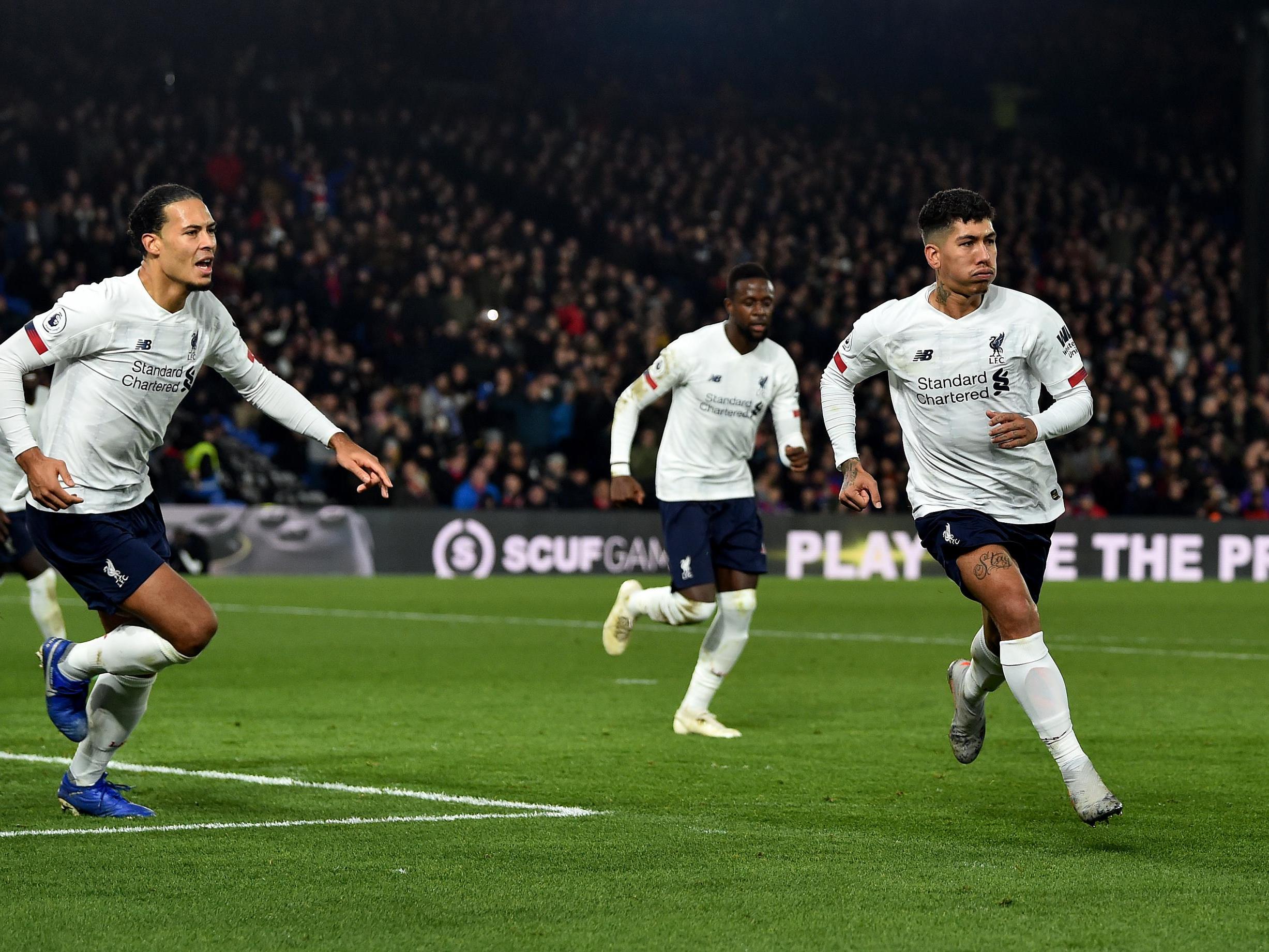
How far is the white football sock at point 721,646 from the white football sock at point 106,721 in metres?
3.43

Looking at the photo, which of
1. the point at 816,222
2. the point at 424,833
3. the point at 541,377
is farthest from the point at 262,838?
the point at 816,222

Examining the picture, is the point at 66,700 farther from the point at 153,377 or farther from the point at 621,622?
the point at 621,622

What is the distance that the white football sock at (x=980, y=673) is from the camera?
7285 mm

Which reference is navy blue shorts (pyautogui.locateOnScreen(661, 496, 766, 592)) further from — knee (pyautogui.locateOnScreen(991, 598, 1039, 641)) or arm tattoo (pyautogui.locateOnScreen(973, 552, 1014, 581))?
knee (pyautogui.locateOnScreen(991, 598, 1039, 641))

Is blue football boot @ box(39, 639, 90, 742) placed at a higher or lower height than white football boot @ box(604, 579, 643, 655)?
higher

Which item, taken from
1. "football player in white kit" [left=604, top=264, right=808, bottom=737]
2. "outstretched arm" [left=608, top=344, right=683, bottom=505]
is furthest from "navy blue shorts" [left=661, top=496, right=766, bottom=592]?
"outstretched arm" [left=608, top=344, right=683, bottom=505]

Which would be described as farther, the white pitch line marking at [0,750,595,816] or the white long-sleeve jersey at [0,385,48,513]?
the white long-sleeve jersey at [0,385,48,513]

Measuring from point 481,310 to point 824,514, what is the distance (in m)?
5.50

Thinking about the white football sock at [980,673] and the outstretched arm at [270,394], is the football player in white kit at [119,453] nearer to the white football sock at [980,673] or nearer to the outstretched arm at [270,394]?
the outstretched arm at [270,394]

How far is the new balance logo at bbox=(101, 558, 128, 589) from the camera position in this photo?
6566 mm

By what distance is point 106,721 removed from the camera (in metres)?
6.80

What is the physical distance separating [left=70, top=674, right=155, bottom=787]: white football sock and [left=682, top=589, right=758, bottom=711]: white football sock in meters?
3.43

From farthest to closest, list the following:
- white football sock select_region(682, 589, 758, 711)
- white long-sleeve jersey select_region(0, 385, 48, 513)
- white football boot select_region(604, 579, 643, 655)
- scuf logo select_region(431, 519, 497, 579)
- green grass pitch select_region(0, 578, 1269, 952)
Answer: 1. scuf logo select_region(431, 519, 497, 579)
2. white long-sleeve jersey select_region(0, 385, 48, 513)
3. white football boot select_region(604, 579, 643, 655)
4. white football sock select_region(682, 589, 758, 711)
5. green grass pitch select_region(0, 578, 1269, 952)

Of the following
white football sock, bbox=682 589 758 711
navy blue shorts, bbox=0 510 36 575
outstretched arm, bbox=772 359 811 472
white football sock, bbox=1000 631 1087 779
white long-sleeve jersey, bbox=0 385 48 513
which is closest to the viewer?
white football sock, bbox=1000 631 1087 779
